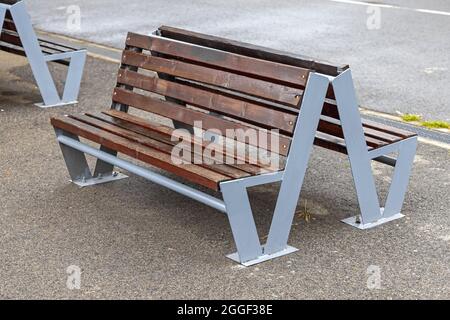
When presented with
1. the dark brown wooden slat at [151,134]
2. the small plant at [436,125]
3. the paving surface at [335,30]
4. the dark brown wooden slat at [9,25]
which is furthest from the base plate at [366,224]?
the dark brown wooden slat at [9,25]

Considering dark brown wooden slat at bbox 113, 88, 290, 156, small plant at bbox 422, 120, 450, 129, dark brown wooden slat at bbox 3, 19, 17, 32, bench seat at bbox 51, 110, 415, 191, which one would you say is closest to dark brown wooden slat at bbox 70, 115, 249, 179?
bench seat at bbox 51, 110, 415, 191

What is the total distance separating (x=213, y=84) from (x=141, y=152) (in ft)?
1.92

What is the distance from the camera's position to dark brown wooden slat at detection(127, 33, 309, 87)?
463 centimetres

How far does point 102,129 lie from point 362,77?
13.6 ft

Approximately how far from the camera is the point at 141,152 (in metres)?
4.86

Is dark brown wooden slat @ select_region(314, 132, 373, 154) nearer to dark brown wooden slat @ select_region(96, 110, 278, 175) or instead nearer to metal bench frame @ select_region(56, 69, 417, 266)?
metal bench frame @ select_region(56, 69, 417, 266)

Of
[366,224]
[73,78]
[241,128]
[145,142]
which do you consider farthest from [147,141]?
[73,78]

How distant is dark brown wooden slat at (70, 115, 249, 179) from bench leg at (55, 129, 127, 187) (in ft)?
0.89

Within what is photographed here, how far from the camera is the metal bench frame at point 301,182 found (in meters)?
4.49

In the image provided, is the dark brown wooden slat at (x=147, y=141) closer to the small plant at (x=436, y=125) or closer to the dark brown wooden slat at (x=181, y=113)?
the dark brown wooden slat at (x=181, y=113)
